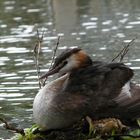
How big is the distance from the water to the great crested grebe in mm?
1298

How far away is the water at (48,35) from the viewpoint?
11359mm

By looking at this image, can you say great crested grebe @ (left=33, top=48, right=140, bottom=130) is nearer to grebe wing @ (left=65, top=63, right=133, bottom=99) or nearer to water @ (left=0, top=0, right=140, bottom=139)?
grebe wing @ (left=65, top=63, right=133, bottom=99)

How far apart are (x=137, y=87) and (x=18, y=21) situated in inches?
606

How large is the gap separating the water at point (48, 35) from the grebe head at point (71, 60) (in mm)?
1492

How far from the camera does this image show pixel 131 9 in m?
24.6

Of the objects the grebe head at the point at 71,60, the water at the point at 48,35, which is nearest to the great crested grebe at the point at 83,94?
the grebe head at the point at 71,60

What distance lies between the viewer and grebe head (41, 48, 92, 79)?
7.56 metres

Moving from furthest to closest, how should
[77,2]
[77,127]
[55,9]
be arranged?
1. [77,2]
2. [55,9]
3. [77,127]

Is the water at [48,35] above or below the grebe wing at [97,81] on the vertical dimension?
below

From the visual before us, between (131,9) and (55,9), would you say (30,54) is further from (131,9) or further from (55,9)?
(55,9)

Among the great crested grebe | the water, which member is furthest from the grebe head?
the water

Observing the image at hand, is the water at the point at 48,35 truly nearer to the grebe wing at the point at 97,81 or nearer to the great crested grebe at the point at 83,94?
the great crested grebe at the point at 83,94

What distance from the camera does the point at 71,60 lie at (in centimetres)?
760

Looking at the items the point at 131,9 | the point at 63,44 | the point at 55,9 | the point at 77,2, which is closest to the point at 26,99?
the point at 63,44
